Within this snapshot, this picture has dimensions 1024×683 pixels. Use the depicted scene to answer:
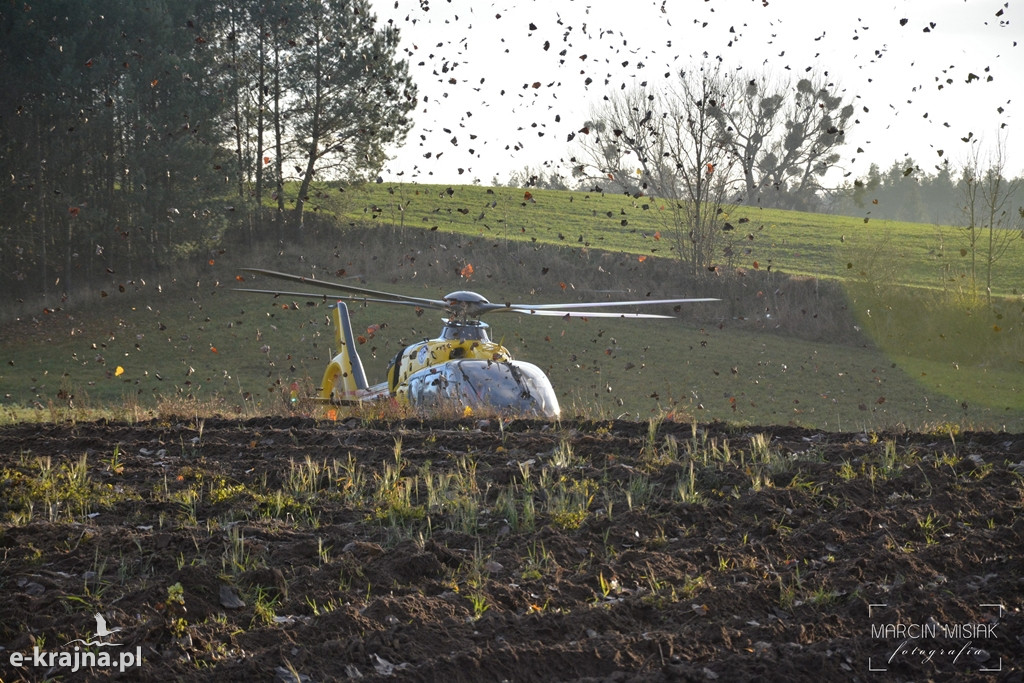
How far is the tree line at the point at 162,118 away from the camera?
31.2 meters

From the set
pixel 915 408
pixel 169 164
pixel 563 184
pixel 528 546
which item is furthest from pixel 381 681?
pixel 563 184

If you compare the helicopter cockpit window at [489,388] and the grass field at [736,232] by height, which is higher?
the grass field at [736,232]

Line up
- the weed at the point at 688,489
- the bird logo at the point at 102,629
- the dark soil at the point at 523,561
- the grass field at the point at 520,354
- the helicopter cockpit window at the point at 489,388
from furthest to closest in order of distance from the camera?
the grass field at the point at 520,354
the helicopter cockpit window at the point at 489,388
the weed at the point at 688,489
the bird logo at the point at 102,629
the dark soil at the point at 523,561

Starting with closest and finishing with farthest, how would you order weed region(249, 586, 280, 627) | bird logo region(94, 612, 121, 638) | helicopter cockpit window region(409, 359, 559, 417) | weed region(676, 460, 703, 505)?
bird logo region(94, 612, 121, 638) → weed region(249, 586, 280, 627) → weed region(676, 460, 703, 505) → helicopter cockpit window region(409, 359, 559, 417)

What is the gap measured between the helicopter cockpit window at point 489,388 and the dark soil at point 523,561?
2.69 m

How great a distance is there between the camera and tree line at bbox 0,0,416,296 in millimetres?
31219

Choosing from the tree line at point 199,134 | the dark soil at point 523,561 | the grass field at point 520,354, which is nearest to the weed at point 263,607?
the dark soil at point 523,561

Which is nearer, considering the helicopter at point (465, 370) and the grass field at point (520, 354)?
the helicopter at point (465, 370)

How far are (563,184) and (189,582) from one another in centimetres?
4969

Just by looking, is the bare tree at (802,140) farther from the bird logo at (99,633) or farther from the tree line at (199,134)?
the bird logo at (99,633)

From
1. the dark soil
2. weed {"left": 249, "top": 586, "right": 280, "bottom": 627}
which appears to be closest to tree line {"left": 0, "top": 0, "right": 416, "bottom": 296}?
the dark soil

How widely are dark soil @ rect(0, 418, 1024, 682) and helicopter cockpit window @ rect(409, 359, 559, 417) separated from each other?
269 centimetres

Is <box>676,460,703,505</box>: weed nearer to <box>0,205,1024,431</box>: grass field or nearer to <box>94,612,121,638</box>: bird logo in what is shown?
<box>94,612,121,638</box>: bird logo

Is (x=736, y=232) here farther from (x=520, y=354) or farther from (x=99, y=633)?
(x=99, y=633)
